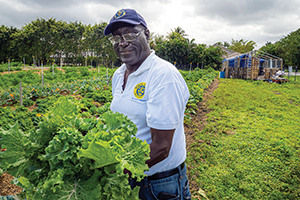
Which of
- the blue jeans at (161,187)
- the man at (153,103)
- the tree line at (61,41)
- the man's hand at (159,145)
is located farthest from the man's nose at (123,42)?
the tree line at (61,41)

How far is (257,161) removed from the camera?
177 inches

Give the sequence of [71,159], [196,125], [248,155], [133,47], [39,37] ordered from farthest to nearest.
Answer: [39,37] < [196,125] < [248,155] < [133,47] < [71,159]

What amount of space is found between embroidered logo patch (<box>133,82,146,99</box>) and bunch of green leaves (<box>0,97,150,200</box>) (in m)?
Result: 0.28

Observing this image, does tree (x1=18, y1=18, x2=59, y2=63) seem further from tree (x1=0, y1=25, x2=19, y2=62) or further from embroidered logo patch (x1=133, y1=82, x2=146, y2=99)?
embroidered logo patch (x1=133, y1=82, x2=146, y2=99)

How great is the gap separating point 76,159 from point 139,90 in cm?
68

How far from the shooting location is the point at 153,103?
1.33 m

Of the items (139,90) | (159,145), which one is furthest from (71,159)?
(139,90)

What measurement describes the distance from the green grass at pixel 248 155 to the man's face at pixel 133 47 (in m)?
3.05

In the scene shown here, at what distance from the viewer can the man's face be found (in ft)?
5.30

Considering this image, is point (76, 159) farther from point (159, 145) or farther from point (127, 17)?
point (127, 17)

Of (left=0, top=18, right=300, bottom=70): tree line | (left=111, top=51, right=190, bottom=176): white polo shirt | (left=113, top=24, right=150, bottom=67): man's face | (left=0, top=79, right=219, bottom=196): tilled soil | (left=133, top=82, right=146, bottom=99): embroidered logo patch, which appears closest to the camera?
(left=111, top=51, right=190, bottom=176): white polo shirt

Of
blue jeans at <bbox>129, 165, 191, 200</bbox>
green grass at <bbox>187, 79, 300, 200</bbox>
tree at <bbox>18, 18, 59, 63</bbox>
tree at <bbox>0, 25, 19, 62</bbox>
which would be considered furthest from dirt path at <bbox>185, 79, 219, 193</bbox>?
tree at <bbox>0, 25, 19, 62</bbox>

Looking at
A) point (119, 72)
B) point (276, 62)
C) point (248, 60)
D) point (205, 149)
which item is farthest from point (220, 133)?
point (276, 62)

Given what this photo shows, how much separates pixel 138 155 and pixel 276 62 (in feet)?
81.3
